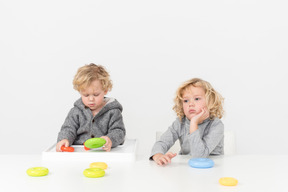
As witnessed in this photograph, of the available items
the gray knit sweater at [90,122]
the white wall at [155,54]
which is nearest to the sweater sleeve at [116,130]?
the gray knit sweater at [90,122]

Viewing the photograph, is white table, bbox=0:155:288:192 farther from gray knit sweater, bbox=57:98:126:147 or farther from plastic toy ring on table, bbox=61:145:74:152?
gray knit sweater, bbox=57:98:126:147

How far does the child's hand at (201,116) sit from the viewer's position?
1850 millimetres

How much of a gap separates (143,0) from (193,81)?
A: 4.71ft

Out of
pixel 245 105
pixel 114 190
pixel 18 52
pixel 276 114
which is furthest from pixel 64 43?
pixel 114 190

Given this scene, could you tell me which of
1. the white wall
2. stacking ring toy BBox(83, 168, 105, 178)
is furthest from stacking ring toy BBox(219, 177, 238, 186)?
the white wall

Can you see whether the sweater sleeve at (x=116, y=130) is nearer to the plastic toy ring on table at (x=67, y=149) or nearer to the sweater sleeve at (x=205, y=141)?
the plastic toy ring on table at (x=67, y=149)

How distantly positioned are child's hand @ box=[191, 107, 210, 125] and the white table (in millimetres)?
189

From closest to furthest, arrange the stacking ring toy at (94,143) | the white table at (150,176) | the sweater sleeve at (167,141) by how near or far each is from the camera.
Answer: the white table at (150,176) < the stacking ring toy at (94,143) < the sweater sleeve at (167,141)

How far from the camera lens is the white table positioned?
4.29ft

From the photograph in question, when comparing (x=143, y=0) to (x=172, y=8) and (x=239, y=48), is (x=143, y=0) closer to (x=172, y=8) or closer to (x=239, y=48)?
(x=172, y=8)

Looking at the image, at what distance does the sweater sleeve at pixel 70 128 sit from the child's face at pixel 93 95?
10 cm

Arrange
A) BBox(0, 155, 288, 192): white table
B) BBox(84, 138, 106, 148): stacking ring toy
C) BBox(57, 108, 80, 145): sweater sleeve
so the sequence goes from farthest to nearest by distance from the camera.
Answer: BBox(57, 108, 80, 145): sweater sleeve < BBox(84, 138, 106, 148): stacking ring toy < BBox(0, 155, 288, 192): white table

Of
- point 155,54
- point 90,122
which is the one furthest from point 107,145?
point 155,54

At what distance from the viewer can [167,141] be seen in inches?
75.8
